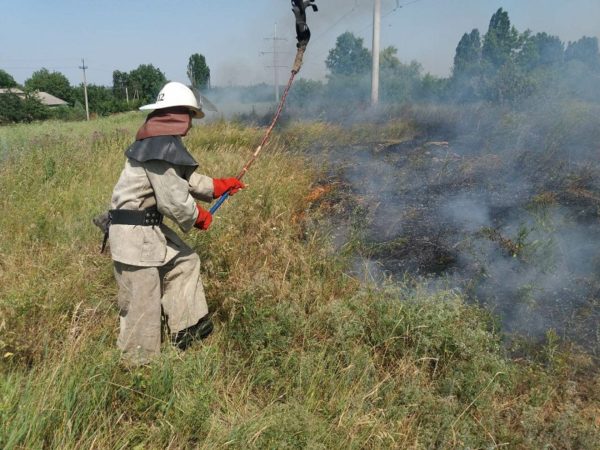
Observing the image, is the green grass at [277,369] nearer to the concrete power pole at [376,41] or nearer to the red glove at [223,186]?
the red glove at [223,186]

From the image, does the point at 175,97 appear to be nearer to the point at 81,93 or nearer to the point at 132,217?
the point at 132,217

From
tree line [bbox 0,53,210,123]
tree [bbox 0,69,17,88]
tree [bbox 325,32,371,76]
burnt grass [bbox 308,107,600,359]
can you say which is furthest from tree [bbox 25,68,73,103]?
burnt grass [bbox 308,107,600,359]

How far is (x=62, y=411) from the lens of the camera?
1.85 meters

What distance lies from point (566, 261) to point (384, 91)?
61.5 ft

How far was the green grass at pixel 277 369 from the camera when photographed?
1.96 meters

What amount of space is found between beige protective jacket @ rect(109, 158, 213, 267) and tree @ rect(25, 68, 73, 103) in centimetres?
6769

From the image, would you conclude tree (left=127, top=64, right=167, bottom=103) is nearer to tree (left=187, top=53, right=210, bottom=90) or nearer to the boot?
tree (left=187, top=53, right=210, bottom=90)

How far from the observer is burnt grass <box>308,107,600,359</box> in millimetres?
3082

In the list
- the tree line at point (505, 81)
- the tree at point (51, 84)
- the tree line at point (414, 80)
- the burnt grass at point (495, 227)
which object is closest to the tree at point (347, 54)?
the tree line at point (414, 80)

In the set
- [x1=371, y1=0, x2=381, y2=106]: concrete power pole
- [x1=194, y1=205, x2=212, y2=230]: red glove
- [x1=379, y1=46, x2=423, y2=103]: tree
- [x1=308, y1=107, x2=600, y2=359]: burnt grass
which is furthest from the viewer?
[x1=379, y1=46, x2=423, y2=103]: tree

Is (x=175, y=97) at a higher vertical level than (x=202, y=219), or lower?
higher

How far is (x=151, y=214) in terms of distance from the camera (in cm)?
264

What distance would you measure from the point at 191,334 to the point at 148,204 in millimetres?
859

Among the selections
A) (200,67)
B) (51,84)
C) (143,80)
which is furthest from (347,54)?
(51,84)
